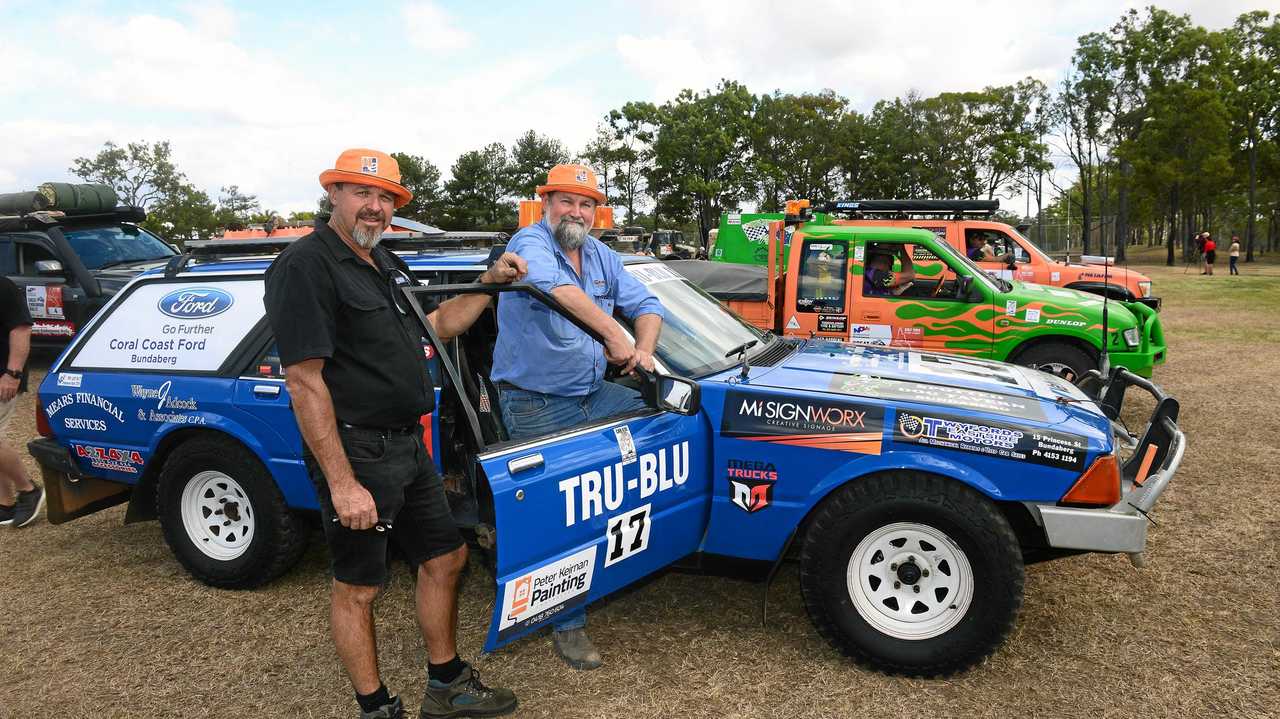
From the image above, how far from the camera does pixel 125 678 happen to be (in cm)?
334

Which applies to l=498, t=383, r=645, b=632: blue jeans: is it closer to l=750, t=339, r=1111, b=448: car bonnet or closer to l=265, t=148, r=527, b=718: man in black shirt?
l=265, t=148, r=527, b=718: man in black shirt

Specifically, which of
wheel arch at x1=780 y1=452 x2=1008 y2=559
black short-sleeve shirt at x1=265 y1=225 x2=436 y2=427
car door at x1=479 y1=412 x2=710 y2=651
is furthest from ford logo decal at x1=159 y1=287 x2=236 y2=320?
wheel arch at x1=780 y1=452 x2=1008 y2=559

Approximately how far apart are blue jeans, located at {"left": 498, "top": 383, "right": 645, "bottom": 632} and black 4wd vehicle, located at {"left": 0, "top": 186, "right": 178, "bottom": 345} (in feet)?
29.7

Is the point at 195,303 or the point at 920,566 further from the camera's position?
the point at 195,303

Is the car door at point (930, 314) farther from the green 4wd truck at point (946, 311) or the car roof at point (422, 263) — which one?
the car roof at point (422, 263)

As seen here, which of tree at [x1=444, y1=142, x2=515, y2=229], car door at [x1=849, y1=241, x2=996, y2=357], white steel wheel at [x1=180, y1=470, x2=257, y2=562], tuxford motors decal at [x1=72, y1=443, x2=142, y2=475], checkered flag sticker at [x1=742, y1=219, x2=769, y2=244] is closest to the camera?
white steel wheel at [x1=180, y1=470, x2=257, y2=562]

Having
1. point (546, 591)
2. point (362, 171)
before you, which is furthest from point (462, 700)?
point (362, 171)

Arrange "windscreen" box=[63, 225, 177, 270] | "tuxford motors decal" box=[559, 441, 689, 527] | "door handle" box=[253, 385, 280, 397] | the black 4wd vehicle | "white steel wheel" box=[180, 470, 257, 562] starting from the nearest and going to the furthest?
"tuxford motors decal" box=[559, 441, 689, 527]
"door handle" box=[253, 385, 280, 397]
"white steel wheel" box=[180, 470, 257, 562]
the black 4wd vehicle
"windscreen" box=[63, 225, 177, 270]

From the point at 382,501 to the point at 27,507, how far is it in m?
4.17

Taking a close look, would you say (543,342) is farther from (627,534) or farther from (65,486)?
(65,486)

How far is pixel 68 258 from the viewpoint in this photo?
10398mm

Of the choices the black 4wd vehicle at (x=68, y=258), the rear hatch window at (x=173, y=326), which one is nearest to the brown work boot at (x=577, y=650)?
the rear hatch window at (x=173, y=326)

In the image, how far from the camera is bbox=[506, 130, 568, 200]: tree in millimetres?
56156

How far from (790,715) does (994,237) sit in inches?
400
